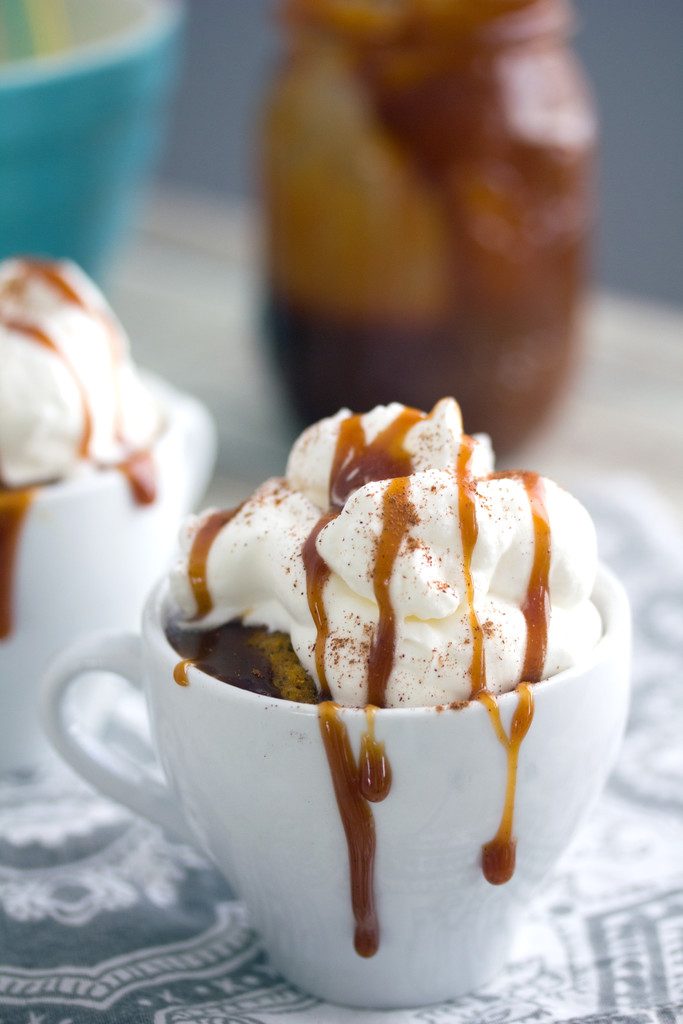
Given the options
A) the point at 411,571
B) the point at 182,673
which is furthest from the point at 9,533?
the point at 411,571

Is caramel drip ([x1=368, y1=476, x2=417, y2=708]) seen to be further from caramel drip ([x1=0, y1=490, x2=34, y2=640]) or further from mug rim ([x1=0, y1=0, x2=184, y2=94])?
mug rim ([x1=0, y1=0, x2=184, y2=94])

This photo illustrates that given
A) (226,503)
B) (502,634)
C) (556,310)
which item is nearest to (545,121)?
(556,310)

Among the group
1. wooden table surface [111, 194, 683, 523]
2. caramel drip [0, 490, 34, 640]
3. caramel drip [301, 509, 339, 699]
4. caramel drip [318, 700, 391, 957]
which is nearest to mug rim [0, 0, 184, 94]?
wooden table surface [111, 194, 683, 523]

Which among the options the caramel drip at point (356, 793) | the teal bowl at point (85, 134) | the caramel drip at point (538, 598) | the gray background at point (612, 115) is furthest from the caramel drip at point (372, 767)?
the gray background at point (612, 115)

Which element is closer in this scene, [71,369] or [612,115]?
[71,369]

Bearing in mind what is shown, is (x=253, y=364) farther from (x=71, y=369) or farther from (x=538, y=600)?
(x=538, y=600)

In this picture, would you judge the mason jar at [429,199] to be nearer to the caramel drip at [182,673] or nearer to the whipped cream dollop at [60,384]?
the whipped cream dollop at [60,384]

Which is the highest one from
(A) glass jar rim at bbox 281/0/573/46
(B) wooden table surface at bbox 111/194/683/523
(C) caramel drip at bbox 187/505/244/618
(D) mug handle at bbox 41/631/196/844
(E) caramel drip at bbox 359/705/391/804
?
(A) glass jar rim at bbox 281/0/573/46

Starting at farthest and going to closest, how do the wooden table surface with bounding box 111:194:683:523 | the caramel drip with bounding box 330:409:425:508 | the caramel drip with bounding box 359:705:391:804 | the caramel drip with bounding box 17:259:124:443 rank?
the wooden table surface with bounding box 111:194:683:523 → the caramel drip with bounding box 17:259:124:443 → the caramel drip with bounding box 330:409:425:508 → the caramel drip with bounding box 359:705:391:804
